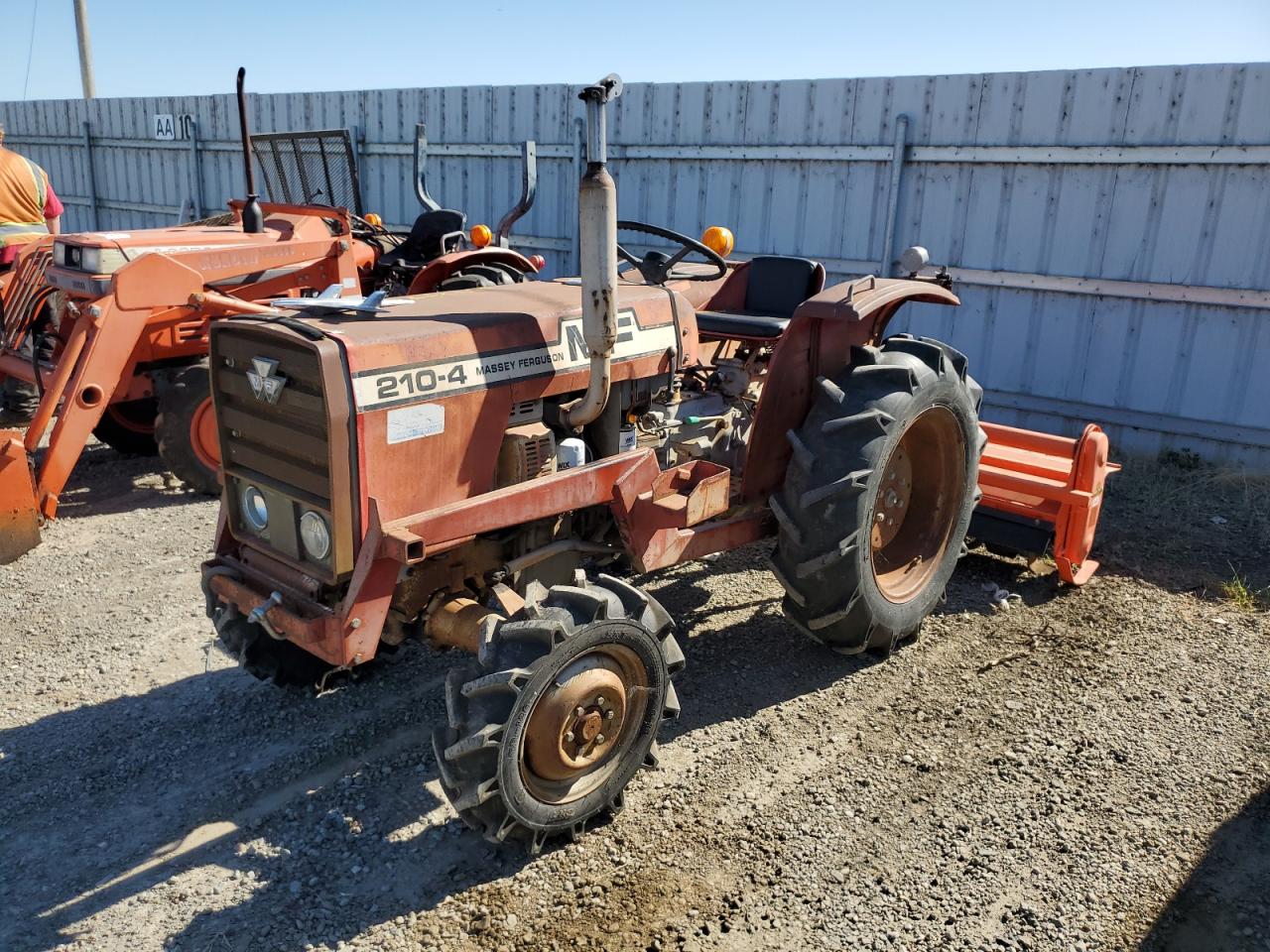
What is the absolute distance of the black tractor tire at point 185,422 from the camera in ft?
19.5

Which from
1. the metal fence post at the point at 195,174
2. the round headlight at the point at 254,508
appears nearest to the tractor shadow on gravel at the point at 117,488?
the round headlight at the point at 254,508

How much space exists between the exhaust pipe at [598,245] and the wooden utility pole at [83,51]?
2122cm

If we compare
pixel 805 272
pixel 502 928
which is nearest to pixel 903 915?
pixel 502 928

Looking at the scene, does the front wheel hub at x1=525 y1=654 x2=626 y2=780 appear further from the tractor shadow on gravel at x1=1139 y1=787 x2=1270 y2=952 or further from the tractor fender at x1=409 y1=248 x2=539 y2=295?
the tractor fender at x1=409 y1=248 x2=539 y2=295

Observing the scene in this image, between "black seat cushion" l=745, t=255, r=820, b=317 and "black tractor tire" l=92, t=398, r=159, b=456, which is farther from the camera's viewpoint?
"black tractor tire" l=92, t=398, r=159, b=456

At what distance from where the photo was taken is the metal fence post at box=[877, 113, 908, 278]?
7.39 meters

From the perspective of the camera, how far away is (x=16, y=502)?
16.4 feet

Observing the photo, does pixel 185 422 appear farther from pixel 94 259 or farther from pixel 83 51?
pixel 83 51

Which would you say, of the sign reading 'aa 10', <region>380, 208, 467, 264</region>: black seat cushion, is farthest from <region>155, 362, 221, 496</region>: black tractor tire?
the sign reading 'aa 10'

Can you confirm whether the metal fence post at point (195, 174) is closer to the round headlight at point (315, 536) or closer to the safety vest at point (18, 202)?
the safety vest at point (18, 202)

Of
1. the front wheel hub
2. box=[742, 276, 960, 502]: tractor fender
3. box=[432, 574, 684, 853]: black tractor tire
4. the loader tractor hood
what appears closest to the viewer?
box=[432, 574, 684, 853]: black tractor tire

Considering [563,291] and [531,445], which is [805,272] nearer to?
[563,291]

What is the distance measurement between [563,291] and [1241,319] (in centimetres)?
490

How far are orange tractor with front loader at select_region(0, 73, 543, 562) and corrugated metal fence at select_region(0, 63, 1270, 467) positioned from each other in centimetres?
203
